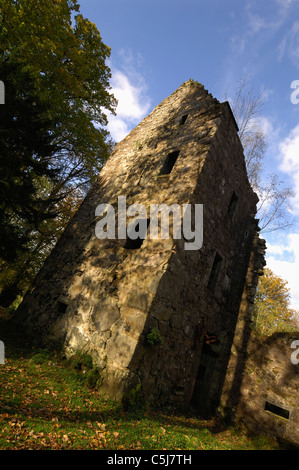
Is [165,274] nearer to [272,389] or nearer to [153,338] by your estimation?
[153,338]

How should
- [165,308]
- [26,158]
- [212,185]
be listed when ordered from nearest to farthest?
[165,308]
[212,185]
[26,158]

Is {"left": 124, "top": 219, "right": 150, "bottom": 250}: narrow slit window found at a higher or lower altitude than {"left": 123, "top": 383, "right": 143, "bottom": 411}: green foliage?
higher

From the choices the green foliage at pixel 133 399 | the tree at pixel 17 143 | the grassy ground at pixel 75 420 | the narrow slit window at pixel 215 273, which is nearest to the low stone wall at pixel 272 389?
the grassy ground at pixel 75 420

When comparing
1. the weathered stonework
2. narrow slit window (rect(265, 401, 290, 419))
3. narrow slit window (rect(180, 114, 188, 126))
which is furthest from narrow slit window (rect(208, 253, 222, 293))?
narrow slit window (rect(180, 114, 188, 126))

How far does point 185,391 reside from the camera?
5.61m

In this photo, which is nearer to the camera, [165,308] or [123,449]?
[123,449]

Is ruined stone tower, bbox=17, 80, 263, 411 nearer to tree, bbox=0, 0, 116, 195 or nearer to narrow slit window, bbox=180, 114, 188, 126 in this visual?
narrow slit window, bbox=180, 114, 188, 126

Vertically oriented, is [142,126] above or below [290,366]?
above

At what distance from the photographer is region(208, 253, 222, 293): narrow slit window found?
23.7ft

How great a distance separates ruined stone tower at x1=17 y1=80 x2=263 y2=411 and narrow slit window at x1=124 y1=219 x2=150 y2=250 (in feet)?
0.14
